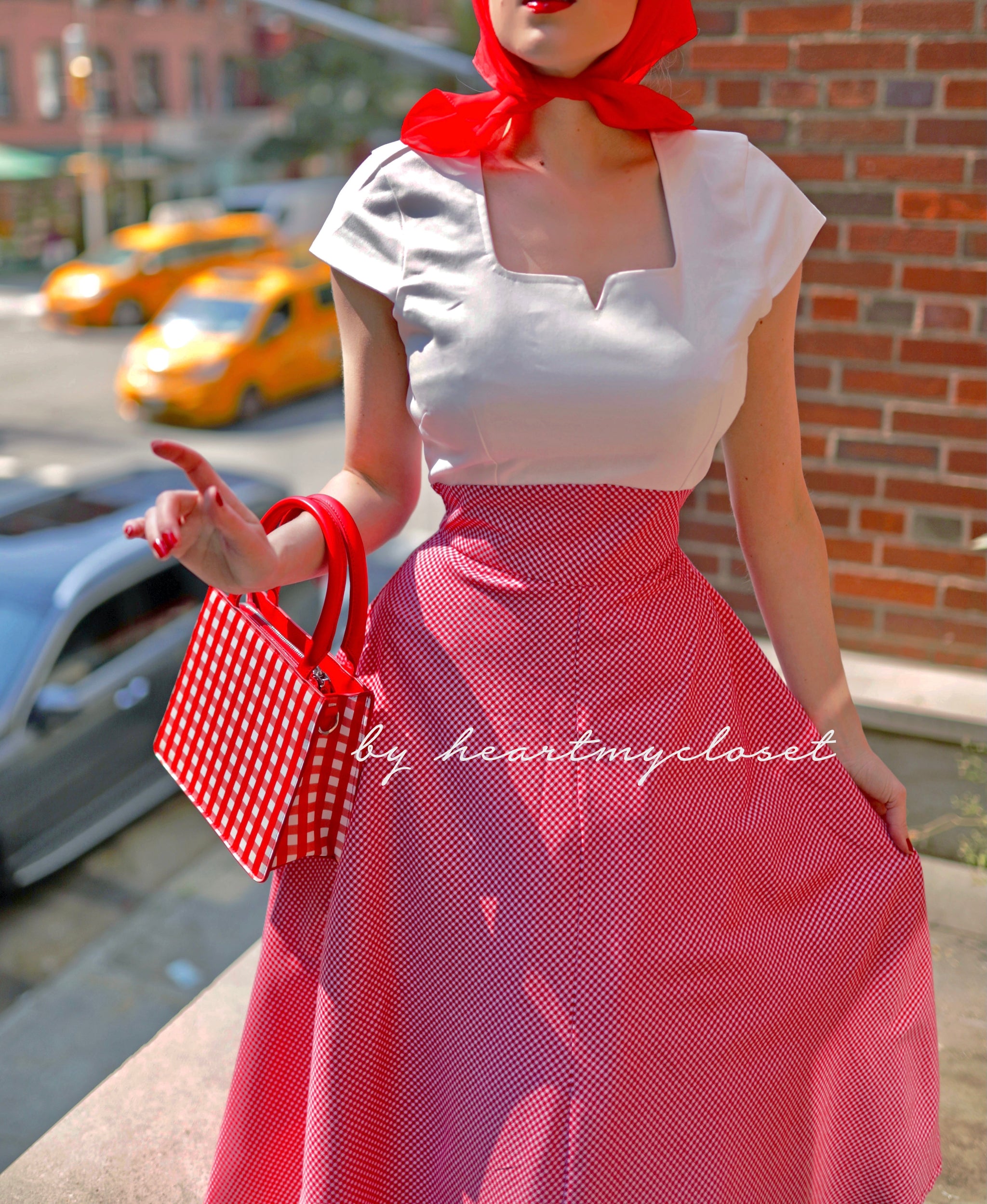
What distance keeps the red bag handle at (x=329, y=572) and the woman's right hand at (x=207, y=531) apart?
9 cm

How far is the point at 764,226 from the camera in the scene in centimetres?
139

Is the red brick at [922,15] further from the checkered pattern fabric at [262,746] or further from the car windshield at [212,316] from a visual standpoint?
the car windshield at [212,316]

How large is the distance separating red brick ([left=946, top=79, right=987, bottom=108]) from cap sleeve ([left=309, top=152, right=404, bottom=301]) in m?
1.99

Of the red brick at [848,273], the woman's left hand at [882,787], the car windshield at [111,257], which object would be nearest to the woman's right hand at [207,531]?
the woman's left hand at [882,787]

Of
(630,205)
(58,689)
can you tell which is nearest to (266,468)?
(58,689)

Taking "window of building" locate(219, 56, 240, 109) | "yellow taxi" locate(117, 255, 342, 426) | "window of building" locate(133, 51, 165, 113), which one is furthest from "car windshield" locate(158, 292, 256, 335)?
"window of building" locate(219, 56, 240, 109)

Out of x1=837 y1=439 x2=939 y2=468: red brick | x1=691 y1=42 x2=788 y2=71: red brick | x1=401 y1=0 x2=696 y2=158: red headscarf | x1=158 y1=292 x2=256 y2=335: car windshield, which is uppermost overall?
x1=401 y1=0 x2=696 y2=158: red headscarf

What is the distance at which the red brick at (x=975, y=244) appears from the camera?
2951mm

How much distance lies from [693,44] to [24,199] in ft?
111

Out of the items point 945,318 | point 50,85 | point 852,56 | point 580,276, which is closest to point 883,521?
point 945,318

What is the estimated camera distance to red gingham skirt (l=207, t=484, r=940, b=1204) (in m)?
1.32

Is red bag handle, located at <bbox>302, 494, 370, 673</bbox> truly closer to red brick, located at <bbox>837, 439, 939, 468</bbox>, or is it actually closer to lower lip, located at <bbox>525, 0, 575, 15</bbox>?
lower lip, located at <bbox>525, 0, 575, 15</bbox>

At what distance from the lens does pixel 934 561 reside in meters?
3.19

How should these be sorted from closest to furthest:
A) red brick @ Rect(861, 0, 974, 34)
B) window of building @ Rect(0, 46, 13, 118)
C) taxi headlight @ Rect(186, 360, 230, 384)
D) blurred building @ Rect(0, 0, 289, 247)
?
red brick @ Rect(861, 0, 974, 34) < taxi headlight @ Rect(186, 360, 230, 384) < window of building @ Rect(0, 46, 13, 118) < blurred building @ Rect(0, 0, 289, 247)
